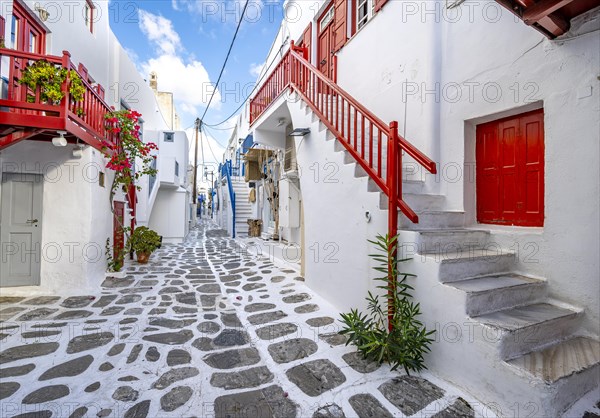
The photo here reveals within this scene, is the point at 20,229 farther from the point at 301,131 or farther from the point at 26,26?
the point at 301,131

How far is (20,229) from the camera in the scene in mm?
4801

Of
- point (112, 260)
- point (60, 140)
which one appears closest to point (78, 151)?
point (60, 140)

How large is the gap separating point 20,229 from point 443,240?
6.57m

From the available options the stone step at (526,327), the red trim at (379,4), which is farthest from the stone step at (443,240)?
the red trim at (379,4)

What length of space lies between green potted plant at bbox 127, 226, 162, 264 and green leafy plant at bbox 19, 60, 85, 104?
3.95 metres

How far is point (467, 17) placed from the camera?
12.7 feet

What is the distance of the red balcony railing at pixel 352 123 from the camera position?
2979 millimetres

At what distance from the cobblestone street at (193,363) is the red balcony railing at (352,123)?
1.48 metres

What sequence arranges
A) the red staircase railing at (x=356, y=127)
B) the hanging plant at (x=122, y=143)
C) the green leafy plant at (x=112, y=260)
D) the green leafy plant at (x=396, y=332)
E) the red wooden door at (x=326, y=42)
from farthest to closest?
the red wooden door at (x=326, y=42) < the green leafy plant at (x=112, y=260) < the hanging plant at (x=122, y=143) < the red staircase railing at (x=356, y=127) < the green leafy plant at (x=396, y=332)

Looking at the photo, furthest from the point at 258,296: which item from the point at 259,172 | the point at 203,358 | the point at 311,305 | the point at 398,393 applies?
the point at 259,172

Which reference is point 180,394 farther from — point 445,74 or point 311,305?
point 445,74

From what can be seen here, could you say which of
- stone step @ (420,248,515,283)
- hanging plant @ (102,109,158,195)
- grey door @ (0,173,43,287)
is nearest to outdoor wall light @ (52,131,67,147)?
grey door @ (0,173,43,287)

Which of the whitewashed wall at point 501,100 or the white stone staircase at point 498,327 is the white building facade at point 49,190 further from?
the white stone staircase at point 498,327

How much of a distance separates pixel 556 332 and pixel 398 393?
5.04ft
